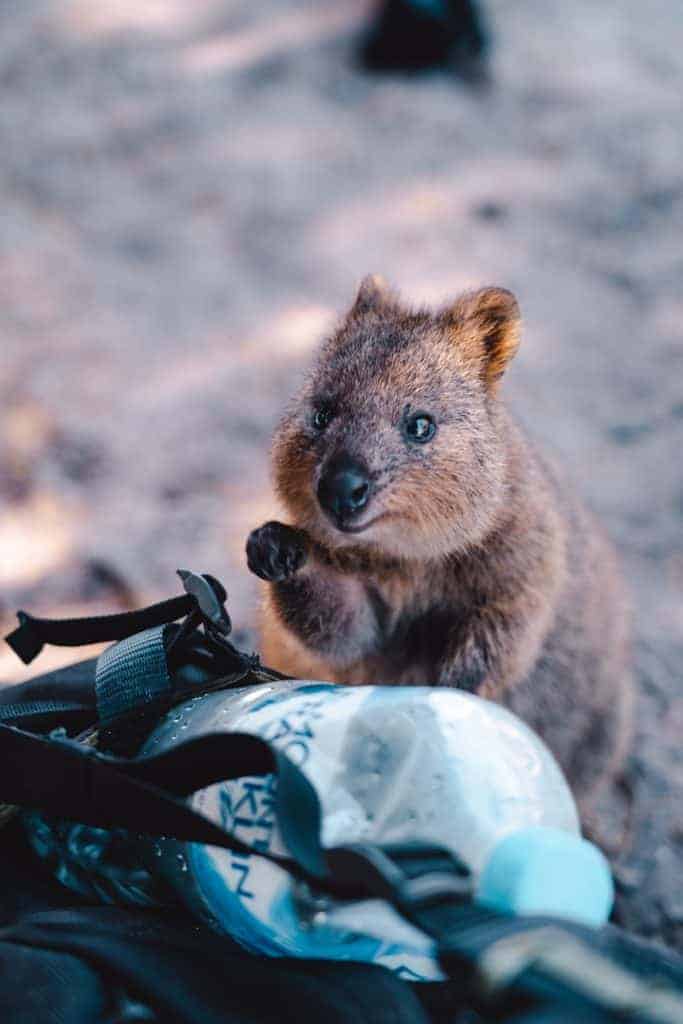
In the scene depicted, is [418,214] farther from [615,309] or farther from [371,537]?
[371,537]

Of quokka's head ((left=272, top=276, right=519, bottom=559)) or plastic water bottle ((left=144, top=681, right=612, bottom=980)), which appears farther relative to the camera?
quokka's head ((left=272, top=276, right=519, bottom=559))

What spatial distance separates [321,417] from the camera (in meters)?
2.02


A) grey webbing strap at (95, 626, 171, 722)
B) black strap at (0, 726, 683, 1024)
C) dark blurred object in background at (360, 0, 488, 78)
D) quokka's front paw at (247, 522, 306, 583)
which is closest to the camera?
black strap at (0, 726, 683, 1024)

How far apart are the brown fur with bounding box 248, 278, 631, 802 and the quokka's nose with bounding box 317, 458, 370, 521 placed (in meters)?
0.02

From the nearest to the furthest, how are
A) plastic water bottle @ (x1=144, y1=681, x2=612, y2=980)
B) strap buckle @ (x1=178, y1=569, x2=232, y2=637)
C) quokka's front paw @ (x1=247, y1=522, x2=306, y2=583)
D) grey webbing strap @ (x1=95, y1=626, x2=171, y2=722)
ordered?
plastic water bottle @ (x1=144, y1=681, x2=612, y2=980) → grey webbing strap @ (x1=95, y1=626, x2=171, y2=722) → strap buckle @ (x1=178, y1=569, x2=232, y2=637) → quokka's front paw @ (x1=247, y1=522, x2=306, y2=583)

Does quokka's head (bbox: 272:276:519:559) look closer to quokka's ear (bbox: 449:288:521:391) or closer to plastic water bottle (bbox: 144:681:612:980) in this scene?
quokka's ear (bbox: 449:288:521:391)

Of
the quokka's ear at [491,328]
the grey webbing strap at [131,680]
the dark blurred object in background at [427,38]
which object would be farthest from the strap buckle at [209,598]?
the dark blurred object in background at [427,38]

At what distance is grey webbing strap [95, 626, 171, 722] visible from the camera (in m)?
1.56

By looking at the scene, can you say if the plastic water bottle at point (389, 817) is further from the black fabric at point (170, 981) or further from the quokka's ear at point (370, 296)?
the quokka's ear at point (370, 296)

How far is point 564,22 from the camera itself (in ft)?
19.4

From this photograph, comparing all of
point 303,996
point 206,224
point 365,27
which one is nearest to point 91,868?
point 303,996

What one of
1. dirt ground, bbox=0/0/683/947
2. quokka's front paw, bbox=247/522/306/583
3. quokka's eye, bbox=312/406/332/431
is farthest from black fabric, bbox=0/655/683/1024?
dirt ground, bbox=0/0/683/947

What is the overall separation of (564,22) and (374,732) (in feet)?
18.1

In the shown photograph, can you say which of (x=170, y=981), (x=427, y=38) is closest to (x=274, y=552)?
(x=170, y=981)
